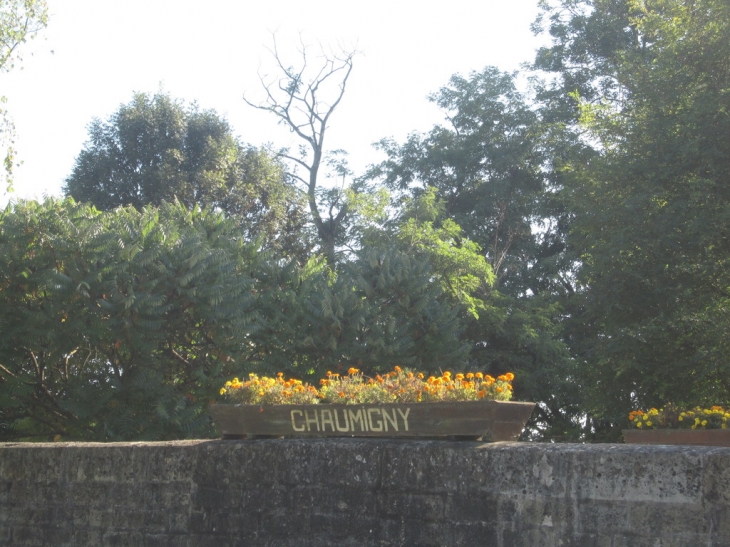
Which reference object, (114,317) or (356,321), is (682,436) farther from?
(114,317)

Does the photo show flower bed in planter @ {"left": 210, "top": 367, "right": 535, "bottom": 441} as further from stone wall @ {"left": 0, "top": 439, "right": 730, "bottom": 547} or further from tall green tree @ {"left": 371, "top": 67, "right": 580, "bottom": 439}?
tall green tree @ {"left": 371, "top": 67, "right": 580, "bottom": 439}

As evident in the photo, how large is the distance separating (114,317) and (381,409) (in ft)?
22.4

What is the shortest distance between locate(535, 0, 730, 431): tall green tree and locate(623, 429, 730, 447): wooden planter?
6798mm

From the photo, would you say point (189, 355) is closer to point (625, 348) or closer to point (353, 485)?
point (625, 348)

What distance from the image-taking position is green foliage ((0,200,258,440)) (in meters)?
11.0

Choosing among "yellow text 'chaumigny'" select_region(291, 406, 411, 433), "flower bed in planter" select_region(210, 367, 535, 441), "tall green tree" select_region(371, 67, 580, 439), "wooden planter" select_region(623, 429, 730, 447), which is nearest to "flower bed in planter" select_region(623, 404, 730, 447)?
"wooden planter" select_region(623, 429, 730, 447)

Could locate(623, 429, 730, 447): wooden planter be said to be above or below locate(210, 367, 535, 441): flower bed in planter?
below

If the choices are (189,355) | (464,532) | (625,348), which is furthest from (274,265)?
(464,532)

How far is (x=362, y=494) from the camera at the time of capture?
4.71m

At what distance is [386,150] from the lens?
2870 centimetres

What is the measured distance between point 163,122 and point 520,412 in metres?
24.5

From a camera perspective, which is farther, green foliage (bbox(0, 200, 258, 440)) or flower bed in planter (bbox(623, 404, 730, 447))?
green foliage (bbox(0, 200, 258, 440))

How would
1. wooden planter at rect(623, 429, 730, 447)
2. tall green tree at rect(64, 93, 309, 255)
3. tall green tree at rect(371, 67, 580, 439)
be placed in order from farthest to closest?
tall green tree at rect(64, 93, 309, 255) < tall green tree at rect(371, 67, 580, 439) < wooden planter at rect(623, 429, 730, 447)

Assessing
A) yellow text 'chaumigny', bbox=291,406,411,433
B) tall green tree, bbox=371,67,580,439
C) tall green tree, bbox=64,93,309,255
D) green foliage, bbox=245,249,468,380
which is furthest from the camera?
tall green tree, bbox=64,93,309,255
